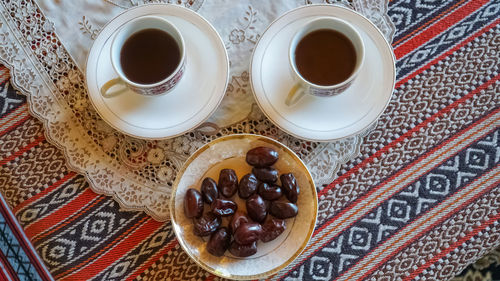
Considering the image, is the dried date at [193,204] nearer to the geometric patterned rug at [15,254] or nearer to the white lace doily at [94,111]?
the white lace doily at [94,111]

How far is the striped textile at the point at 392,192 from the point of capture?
1039 millimetres

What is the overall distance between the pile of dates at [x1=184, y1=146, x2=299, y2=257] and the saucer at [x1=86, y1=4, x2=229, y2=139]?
142 mm

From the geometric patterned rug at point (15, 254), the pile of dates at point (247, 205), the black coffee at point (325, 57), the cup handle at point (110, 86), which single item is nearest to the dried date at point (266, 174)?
the pile of dates at point (247, 205)

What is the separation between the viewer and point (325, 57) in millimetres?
949

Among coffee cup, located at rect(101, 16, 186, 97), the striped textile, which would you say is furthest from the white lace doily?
coffee cup, located at rect(101, 16, 186, 97)

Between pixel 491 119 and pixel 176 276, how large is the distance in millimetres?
849

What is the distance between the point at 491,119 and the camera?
1078mm

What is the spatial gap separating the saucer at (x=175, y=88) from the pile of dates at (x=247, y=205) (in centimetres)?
14

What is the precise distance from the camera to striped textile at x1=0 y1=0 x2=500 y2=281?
1039mm

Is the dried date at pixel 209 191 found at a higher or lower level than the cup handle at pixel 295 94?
lower

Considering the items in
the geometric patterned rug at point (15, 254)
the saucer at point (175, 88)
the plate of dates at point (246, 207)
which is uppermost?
the saucer at point (175, 88)

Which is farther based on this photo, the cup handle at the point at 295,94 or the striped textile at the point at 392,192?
the striped textile at the point at 392,192

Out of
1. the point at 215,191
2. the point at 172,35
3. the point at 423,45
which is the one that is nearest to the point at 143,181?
the point at 215,191

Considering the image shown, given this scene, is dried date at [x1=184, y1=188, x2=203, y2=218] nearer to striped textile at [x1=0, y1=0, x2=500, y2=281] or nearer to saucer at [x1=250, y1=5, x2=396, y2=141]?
striped textile at [x1=0, y1=0, x2=500, y2=281]
